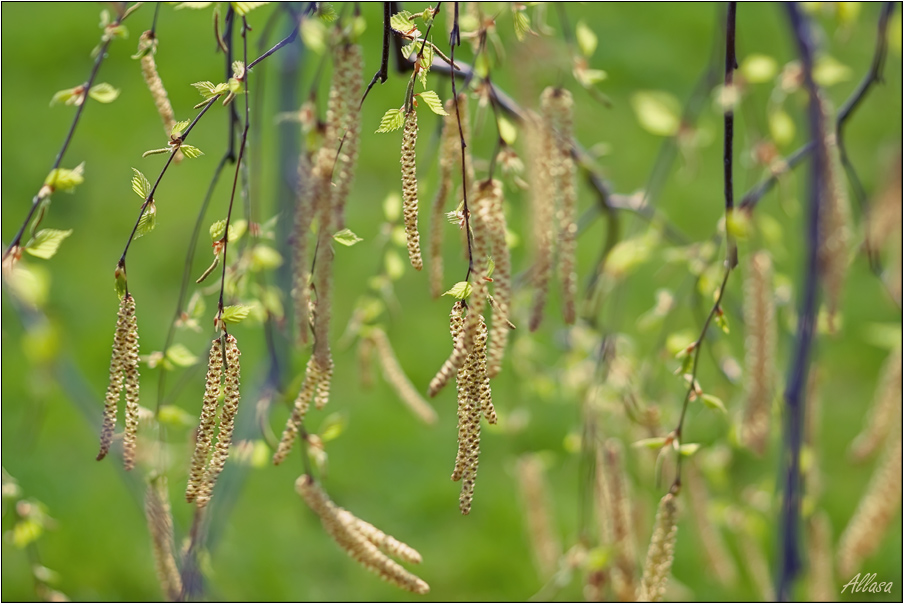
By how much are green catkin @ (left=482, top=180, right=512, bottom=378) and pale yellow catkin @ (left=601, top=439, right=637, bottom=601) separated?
0.42 metres

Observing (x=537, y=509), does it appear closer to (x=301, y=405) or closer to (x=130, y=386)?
(x=301, y=405)

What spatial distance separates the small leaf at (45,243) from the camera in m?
0.83

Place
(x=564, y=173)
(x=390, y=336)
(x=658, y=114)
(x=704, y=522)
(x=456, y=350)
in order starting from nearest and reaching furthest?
(x=456, y=350) → (x=564, y=173) → (x=658, y=114) → (x=704, y=522) → (x=390, y=336)

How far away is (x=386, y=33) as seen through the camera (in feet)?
2.48

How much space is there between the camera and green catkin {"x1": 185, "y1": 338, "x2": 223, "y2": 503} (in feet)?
2.42

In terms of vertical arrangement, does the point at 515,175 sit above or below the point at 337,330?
above

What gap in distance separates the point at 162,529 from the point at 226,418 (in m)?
0.38

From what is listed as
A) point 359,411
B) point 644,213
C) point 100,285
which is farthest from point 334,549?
point 644,213

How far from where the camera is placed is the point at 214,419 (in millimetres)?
763

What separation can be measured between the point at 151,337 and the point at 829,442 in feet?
7.23

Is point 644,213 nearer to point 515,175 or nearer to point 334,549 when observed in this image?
point 515,175

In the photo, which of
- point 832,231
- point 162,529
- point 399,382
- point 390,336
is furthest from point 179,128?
point 390,336

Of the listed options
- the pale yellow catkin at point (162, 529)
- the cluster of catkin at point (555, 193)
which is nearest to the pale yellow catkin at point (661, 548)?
the cluster of catkin at point (555, 193)

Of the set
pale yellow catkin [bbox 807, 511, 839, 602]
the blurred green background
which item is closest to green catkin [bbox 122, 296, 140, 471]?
the blurred green background
